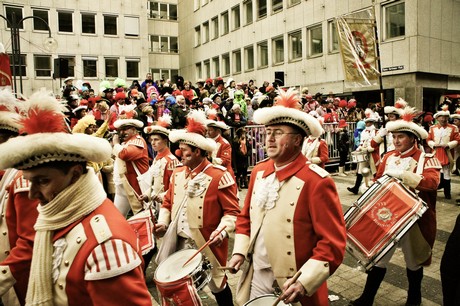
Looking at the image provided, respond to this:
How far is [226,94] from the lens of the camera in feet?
58.1

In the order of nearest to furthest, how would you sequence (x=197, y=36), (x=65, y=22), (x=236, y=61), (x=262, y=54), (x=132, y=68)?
(x=262, y=54), (x=65, y=22), (x=236, y=61), (x=132, y=68), (x=197, y=36)

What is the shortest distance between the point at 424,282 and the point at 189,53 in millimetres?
40253

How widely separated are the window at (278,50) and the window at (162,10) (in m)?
17.0

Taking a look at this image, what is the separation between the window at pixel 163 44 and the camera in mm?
40781

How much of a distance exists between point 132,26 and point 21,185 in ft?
118

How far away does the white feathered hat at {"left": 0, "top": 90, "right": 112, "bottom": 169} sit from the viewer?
202 cm

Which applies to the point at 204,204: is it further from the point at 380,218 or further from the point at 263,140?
the point at 263,140

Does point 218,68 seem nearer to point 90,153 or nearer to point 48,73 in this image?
point 48,73

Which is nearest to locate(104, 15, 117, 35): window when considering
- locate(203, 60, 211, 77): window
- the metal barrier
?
locate(203, 60, 211, 77): window

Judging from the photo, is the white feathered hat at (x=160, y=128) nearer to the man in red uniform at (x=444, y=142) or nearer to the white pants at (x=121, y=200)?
the white pants at (x=121, y=200)

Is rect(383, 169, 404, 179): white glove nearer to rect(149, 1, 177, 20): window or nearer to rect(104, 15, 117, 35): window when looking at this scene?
rect(104, 15, 117, 35): window

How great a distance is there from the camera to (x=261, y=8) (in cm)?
3147

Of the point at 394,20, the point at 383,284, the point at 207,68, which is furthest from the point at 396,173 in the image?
the point at 207,68

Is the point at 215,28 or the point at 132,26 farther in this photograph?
the point at 215,28
